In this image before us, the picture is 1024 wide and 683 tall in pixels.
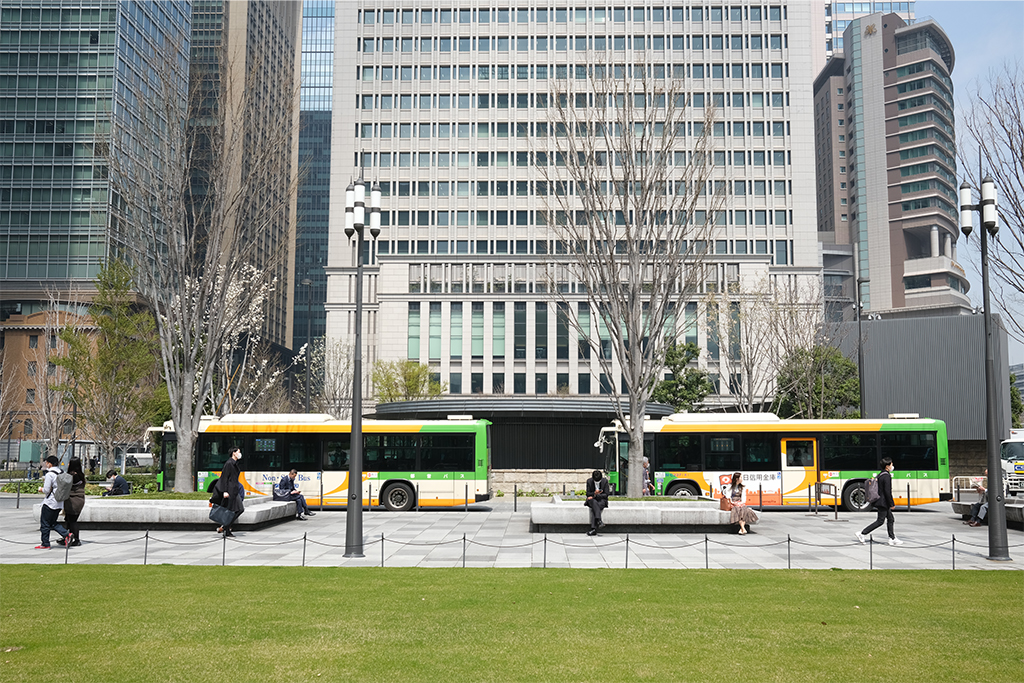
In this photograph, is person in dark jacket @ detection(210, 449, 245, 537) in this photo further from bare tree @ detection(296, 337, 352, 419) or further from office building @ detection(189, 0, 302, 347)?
bare tree @ detection(296, 337, 352, 419)

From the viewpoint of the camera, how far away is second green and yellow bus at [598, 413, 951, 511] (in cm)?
2616

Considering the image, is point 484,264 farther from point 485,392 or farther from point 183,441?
point 183,441

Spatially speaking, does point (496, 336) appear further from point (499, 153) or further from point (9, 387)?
point (9, 387)

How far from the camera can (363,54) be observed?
8200 cm

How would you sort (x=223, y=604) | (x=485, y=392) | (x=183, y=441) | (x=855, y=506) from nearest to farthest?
(x=223, y=604) → (x=183, y=441) → (x=855, y=506) → (x=485, y=392)

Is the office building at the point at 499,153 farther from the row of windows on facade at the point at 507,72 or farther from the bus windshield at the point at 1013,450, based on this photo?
the bus windshield at the point at 1013,450

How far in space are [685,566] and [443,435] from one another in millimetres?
12573

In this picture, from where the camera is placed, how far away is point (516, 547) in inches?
687

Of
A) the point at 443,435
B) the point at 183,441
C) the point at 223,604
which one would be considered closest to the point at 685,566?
the point at 223,604

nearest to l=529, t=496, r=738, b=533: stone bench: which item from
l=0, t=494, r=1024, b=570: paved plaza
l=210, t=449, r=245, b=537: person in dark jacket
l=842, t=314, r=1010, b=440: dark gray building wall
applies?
l=0, t=494, r=1024, b=570: paved plaza

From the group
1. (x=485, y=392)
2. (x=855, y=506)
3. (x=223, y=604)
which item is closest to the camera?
(x=223, y=604)

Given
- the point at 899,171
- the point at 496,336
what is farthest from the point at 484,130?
the point at 899,171

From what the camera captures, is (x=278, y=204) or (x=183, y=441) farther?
(x=278, y=204)

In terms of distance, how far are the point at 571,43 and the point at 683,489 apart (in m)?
65.9
